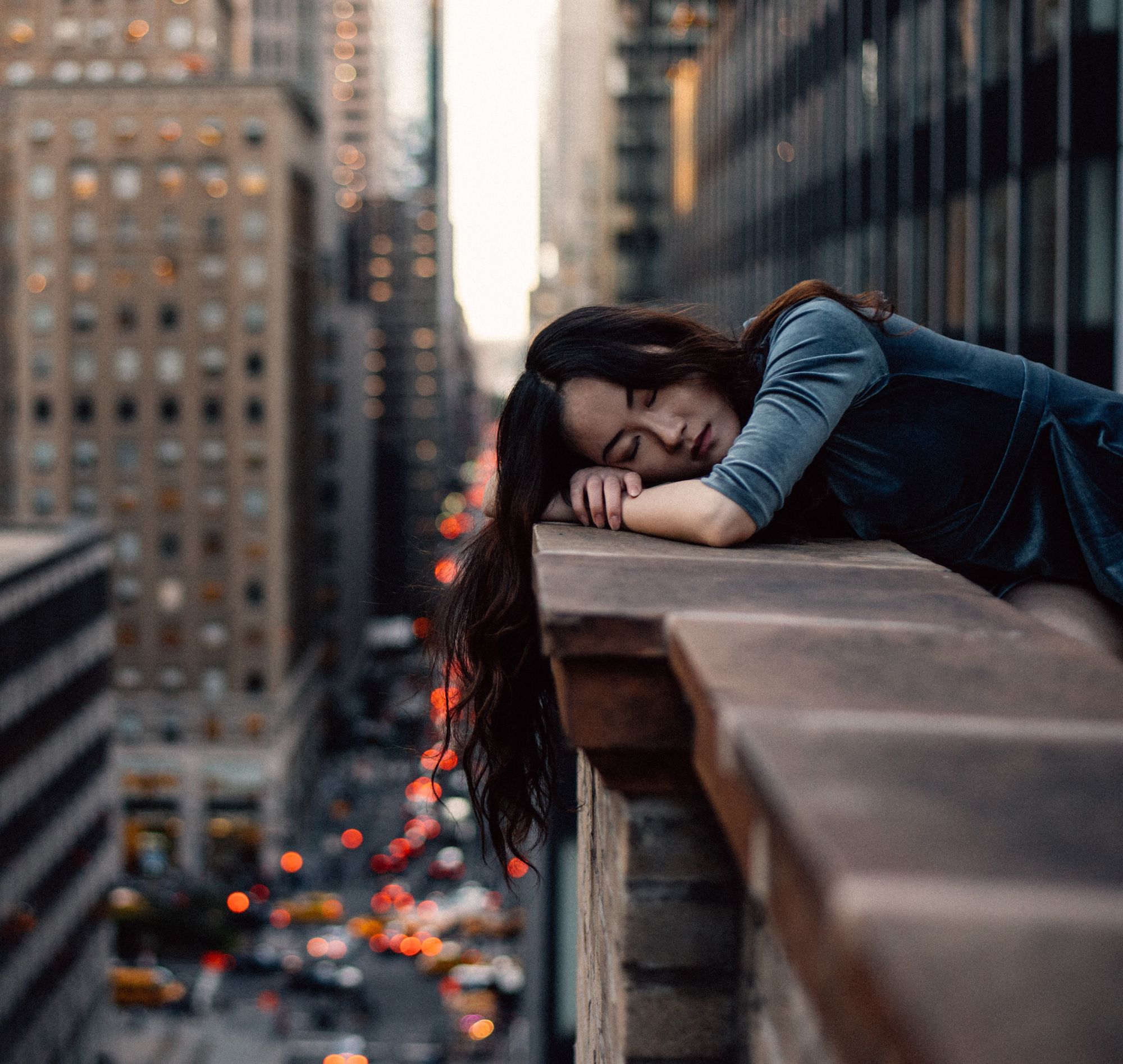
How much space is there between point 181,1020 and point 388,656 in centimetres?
5623

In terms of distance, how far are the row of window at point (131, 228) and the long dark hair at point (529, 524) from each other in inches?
2225

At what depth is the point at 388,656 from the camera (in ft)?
313

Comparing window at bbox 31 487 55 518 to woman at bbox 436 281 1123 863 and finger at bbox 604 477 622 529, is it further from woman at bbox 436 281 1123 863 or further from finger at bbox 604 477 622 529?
finger at bbox 604 477 622 529

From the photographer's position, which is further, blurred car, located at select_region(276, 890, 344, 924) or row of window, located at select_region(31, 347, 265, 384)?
row of window, located at select_region(31, 347, 265, 384)

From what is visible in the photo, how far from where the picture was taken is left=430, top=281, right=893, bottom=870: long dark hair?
3301mm

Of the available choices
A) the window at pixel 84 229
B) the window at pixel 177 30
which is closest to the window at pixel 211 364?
the window at pixel 84 229

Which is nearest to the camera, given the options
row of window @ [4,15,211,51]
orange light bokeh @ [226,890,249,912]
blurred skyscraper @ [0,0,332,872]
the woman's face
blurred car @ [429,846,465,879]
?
the woman's face

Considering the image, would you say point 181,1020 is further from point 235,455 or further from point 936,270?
point 936,270

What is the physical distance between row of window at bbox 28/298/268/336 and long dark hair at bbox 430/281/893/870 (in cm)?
5527

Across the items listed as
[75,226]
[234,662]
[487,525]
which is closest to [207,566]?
[234,662]

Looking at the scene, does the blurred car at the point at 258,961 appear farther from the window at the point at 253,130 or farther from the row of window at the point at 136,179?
the window at the point at 253,130

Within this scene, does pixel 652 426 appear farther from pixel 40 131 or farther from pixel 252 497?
pixel 40 131

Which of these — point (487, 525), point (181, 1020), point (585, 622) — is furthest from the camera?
point (181, 1020)

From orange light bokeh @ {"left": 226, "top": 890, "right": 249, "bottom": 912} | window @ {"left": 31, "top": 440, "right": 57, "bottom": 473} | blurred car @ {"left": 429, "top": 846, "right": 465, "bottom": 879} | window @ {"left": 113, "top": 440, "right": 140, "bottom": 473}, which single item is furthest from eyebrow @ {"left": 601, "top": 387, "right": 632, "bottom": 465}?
window @ {"left": 31, "top": 440, "right": 57, "bottom": 473}
